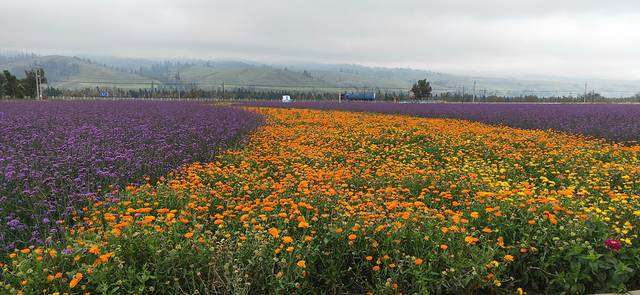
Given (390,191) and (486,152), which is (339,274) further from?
(486,152)

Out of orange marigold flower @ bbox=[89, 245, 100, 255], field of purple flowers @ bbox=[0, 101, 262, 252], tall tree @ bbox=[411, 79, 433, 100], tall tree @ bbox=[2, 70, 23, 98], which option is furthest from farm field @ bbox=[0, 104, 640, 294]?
tall tree @ bbox=[2, 70, 23, 98]

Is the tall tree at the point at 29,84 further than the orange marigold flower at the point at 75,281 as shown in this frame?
Yes

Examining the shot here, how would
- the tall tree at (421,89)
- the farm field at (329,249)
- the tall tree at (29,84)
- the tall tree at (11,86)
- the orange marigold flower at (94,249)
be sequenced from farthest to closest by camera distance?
the tall tree at (421,89), the tall tree at (29,84), the tall tree at (11,86), the farm field at (329,249), the orange marigold flower at (94,249)

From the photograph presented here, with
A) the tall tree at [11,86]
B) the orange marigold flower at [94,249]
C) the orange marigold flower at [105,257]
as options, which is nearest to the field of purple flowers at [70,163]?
the orange marigold flower at [94,249]

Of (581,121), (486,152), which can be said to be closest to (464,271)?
(486,152)

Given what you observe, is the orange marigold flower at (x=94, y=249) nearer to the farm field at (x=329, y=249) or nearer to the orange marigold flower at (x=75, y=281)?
the farm field at (x=329, y=249)

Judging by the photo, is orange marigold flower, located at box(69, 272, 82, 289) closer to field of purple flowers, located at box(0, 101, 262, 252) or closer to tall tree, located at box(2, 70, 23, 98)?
field of purple flowers, located at box(0, 101, 262, 252)

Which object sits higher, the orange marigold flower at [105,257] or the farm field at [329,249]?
the orange marigold flower at [105,257]

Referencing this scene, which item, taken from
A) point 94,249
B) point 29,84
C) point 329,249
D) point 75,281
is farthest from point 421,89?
point 75,281

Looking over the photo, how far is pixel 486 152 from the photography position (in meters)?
9.21

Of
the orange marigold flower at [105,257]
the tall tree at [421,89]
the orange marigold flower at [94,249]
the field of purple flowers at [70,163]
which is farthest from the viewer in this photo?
the tall tree at [421,89]

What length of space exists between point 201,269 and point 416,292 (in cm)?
167

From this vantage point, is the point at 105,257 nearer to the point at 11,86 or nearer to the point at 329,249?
the point at 329,249

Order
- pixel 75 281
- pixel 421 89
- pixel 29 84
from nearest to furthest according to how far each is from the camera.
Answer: pixel 75 281 < pixel 29 84 < pixel 421 89
